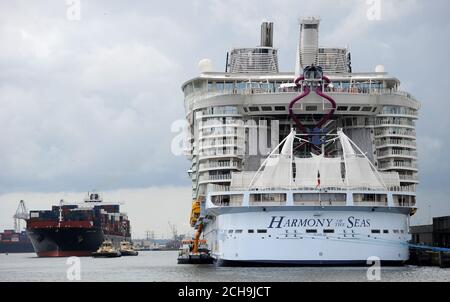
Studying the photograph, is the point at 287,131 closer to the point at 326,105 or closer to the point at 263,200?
the point at 326,105

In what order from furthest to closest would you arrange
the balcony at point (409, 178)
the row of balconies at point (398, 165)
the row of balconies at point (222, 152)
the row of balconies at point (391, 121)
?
1. the row of balconies at point (391, 121)
2. the row of balconies at point (398, 165)
3. the balcony at point (409, 178)
4. the row of balconies at point (222, 152)

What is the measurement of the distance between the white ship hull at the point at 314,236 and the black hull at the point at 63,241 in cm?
8552

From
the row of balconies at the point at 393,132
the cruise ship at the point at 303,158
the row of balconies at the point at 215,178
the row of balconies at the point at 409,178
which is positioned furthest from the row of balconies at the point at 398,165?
the row of balconies at the point at 215,178

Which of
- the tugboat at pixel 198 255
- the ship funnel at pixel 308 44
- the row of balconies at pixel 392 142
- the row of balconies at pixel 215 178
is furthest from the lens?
the tugboat at pixel 198 255

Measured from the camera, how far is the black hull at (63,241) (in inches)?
5591

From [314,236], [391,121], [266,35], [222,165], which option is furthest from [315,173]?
[266,35]

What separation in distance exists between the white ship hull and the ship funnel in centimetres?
2083

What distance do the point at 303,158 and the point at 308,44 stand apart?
16.4 metres

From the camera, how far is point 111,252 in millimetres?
133125

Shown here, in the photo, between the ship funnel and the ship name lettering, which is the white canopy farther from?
the ship funnel

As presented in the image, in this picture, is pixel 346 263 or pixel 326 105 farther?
pixel 326 105

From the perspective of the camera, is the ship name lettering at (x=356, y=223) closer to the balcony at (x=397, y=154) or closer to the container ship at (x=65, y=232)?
the balcony at (x=397, y=154)
